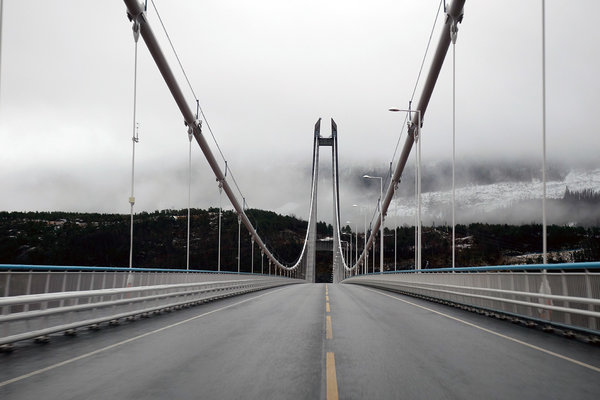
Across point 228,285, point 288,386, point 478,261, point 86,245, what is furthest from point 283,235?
point 288,386

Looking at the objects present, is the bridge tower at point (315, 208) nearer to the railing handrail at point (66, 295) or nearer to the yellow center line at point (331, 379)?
the railing handrail at point (66, 295)

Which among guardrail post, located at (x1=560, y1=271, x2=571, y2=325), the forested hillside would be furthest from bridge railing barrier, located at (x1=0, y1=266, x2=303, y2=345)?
the forested hillside

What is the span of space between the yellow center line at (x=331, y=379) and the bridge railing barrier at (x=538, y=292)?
15.7ft

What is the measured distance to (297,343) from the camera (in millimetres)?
8898

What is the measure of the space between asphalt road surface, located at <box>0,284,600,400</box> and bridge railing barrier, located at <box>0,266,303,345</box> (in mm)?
357

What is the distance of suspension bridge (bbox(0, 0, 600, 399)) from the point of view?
5.77 metres

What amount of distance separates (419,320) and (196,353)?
22.1ft

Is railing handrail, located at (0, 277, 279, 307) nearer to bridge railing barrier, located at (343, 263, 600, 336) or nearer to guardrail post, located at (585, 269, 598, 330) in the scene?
bridge railing barrier, located at (343, 263, 600, 336)

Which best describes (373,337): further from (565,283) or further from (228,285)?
(228,285)

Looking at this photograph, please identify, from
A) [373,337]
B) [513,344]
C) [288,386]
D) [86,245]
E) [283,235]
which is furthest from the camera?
[283,235]

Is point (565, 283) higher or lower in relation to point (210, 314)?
higher

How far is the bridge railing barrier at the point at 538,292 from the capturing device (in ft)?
31.0

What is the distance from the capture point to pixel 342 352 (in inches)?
313

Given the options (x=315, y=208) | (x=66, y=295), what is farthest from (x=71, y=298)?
(x=315, y=208)
